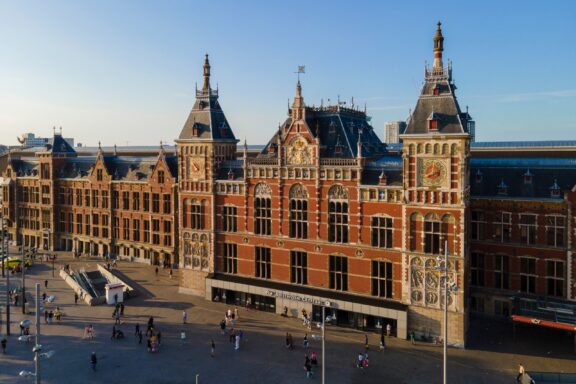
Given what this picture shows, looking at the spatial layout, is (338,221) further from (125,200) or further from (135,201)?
(125,200)

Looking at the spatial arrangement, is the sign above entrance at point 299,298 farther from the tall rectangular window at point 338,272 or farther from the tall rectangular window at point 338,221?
the tall rectangular window at point 338,221

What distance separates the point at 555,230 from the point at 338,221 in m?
21.8

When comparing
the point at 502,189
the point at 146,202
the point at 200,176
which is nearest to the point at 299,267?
the point at 200,176

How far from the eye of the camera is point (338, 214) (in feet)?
187

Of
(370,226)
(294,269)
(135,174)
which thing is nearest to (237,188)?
(294,269)

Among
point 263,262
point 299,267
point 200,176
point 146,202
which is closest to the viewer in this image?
point 299,267

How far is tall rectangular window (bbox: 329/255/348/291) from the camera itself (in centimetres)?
5700

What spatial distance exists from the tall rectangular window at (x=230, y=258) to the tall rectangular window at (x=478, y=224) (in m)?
27.8

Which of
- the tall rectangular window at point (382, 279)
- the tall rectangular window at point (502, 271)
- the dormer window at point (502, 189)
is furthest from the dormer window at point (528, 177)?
the tall rectangular window at point (382, 279)

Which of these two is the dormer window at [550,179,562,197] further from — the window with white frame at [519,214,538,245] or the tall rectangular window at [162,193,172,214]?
the tall rectangular window at [162,193,172,214]

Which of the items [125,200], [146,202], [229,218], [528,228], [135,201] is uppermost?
[125,200]

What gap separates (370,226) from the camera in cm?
Answer: 5494

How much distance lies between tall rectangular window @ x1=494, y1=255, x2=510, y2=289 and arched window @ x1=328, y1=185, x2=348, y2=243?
1664 centimetres

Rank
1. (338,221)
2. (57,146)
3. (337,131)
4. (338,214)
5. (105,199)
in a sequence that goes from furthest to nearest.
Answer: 1. (57,146)
2. (105,199)
3. (337,131)
4. (338,221)
5. (338,214)
